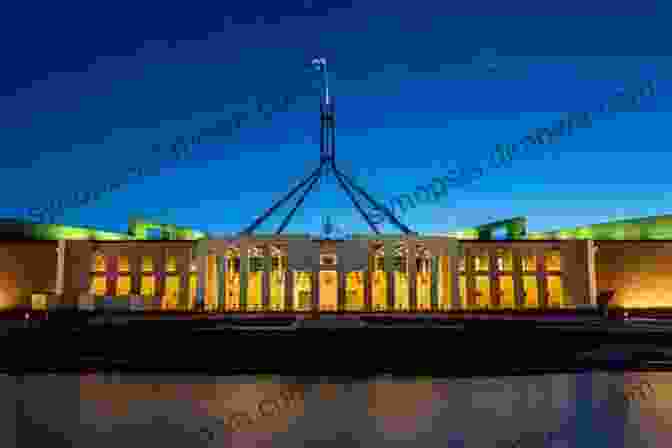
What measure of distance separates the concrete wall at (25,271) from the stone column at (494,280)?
38.0m

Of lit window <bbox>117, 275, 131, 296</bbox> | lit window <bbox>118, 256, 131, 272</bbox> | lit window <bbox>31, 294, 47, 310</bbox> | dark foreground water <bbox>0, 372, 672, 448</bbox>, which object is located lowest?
dark foreground water <bbox>0, 372, 672, 448</bbox>

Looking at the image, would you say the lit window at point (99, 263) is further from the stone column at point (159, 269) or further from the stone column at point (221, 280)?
the stone column at point (221, 280)

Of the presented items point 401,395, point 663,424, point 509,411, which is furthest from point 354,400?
point 663,424

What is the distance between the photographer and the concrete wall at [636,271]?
1973 inches

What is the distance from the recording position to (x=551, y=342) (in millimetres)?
14773

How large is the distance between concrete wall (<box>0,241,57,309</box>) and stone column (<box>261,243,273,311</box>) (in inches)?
781

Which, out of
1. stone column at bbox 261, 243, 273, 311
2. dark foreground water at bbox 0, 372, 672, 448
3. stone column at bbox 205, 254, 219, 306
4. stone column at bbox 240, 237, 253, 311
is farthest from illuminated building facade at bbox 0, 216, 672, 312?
dark foreground water at bbox 0, 372, 672, 448

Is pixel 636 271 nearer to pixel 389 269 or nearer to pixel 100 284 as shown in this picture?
pixel 389 269

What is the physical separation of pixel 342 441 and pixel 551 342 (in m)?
11.0

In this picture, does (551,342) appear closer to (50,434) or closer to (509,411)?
(509,411)

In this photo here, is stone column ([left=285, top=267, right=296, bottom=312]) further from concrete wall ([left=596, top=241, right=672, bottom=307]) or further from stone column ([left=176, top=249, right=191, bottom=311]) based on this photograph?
concrete wall ([left=596, top=241, right=672, bottom=307])

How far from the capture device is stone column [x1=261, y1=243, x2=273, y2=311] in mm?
43037

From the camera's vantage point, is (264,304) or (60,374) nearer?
(60,374)

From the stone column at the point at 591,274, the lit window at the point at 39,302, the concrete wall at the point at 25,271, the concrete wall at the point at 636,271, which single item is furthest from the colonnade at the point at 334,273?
the lit window at the point at 39,302
